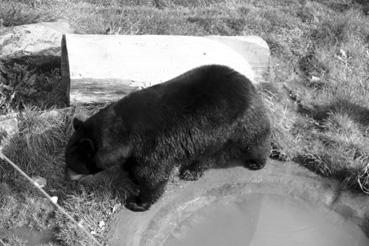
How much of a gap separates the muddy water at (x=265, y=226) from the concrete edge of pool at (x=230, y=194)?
0.30ft

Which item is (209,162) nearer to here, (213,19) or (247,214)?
(247,214)

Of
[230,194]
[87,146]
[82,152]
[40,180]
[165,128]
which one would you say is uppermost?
[165,128]

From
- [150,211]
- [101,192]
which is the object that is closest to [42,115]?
[101,192]

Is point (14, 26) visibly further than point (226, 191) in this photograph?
Yes

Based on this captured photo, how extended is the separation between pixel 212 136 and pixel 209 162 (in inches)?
28.1

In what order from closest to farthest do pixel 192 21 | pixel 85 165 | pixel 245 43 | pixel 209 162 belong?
1. pixel 85 165
2. pixel 209 162
3. pixel 245 43
4. pixel 192 21

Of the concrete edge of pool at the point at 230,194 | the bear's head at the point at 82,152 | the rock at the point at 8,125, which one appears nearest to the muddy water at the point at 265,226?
the concrete edge of pool at the point at 230,194

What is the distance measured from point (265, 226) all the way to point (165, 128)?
5.09 feet

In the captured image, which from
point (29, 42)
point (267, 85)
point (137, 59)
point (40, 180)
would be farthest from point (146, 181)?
point (29, 42)

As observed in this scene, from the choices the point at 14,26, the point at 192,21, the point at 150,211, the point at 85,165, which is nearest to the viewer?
the point at 85,165

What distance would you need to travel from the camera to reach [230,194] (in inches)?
239

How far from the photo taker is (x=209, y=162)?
6.21 m

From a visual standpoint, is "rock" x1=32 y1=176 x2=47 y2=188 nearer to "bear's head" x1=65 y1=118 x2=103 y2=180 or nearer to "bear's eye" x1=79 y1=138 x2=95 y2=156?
"bear's head" x1=65 y1=118 x2=103 y2=180

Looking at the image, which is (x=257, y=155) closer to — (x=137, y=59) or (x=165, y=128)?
(x=165, y=128)
